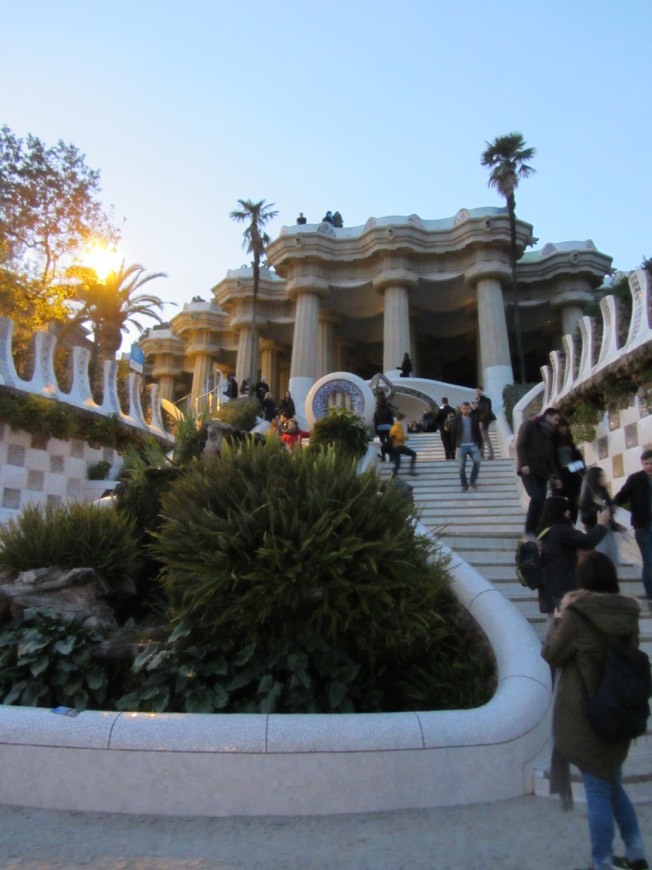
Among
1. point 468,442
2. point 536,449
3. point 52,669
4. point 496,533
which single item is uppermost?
point 468,442

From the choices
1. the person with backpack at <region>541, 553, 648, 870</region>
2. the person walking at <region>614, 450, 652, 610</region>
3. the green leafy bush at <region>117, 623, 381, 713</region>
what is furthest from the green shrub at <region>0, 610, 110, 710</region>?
the person walking at <region>614, 450, 652, 610</region>

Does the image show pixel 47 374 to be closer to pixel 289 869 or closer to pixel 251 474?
pixel 251 474

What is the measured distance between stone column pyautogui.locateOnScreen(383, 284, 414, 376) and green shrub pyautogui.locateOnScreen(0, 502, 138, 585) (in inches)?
1028

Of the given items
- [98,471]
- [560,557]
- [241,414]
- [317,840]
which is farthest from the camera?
[241,414]

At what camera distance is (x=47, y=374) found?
488 inches

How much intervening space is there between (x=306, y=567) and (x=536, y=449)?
355 centimetres

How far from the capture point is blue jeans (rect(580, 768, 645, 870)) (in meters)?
2.64

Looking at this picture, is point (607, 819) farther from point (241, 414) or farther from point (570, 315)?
point (570, 315)

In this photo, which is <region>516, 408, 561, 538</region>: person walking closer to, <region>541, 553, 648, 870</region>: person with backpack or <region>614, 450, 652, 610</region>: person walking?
<region>614, 450, 652, 610</region>: person walking

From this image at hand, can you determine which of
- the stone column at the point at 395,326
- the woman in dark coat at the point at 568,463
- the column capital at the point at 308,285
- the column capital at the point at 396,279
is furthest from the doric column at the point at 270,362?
the woman in dark coat at the point at 568,463

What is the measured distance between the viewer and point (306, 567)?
448 centimetres

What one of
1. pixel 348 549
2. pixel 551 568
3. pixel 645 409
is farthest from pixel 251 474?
pixel 645 409

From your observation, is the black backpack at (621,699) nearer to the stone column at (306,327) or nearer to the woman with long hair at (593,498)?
the woman with long hair at (593,498)

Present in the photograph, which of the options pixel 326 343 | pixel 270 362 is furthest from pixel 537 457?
pixel 270 362
